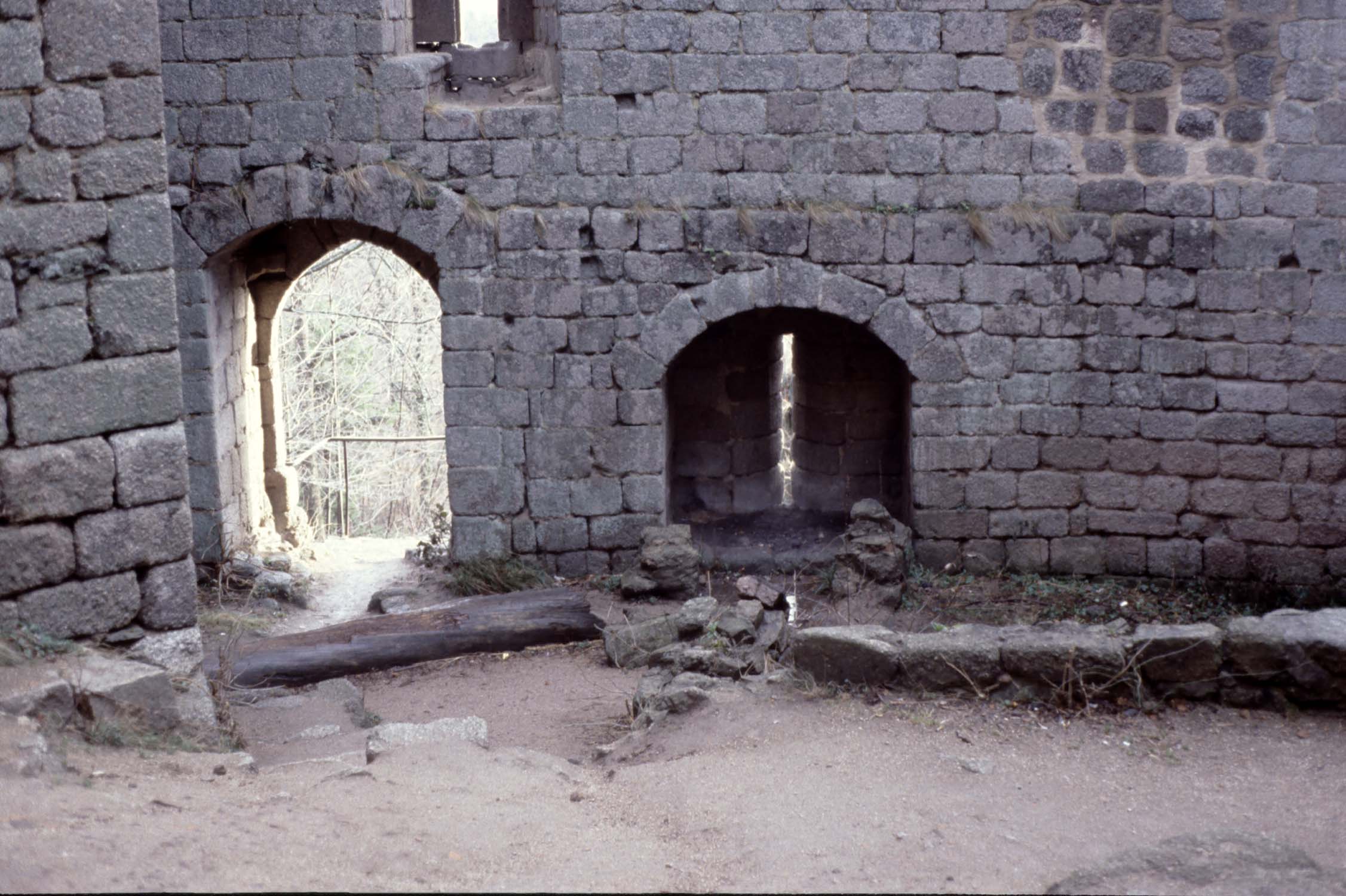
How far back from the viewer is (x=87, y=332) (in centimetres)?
504

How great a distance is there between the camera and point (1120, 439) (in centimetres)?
886

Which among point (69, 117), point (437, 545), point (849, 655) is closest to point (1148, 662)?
point (849, 655)

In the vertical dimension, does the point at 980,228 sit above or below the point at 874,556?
above

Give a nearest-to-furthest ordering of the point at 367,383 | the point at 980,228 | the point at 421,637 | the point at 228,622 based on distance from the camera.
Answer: the point at 421,637, the point at 228,622, the point at 980,228, the point at 367,383

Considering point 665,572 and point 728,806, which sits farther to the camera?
point 665,572

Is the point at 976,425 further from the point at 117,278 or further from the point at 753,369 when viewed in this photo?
the point at 117,278

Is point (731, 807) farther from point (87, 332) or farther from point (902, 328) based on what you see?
point (902, 328)

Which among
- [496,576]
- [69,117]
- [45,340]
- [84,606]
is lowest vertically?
[496,576]

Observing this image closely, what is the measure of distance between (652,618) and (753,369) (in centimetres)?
317

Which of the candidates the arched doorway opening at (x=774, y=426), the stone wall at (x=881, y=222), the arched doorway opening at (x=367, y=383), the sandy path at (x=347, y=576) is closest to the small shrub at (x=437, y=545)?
the sandy path at (x=347, y=576)

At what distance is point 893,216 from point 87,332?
5344 mm

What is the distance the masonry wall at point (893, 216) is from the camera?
8.52 meters

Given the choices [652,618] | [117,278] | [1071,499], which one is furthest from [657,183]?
[117,278]

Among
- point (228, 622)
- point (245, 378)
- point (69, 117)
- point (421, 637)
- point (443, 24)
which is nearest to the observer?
point (69, 117)
